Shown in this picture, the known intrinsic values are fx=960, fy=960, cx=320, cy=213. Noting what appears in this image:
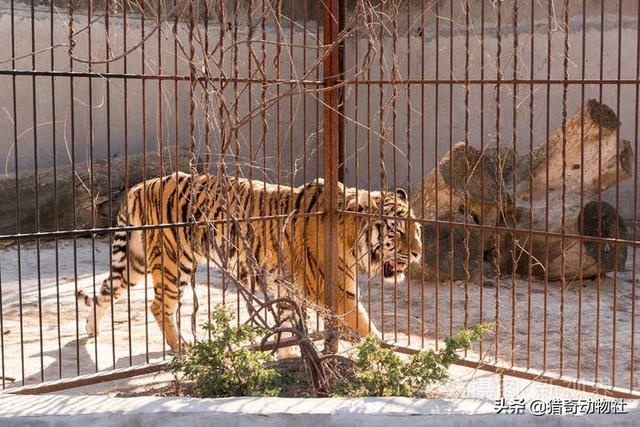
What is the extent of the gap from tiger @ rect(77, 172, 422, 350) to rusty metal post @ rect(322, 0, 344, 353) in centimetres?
5

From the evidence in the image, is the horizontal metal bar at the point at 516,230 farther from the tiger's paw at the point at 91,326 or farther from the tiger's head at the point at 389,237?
the tiger's paw at the point at 91,326

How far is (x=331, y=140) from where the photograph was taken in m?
5.57

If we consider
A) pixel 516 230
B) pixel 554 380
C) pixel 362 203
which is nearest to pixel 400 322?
pixel 362 203

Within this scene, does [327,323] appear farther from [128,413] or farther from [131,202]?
[131,202]

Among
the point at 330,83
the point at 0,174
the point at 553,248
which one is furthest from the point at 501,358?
the point at 0,174

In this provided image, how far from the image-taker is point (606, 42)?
10102 mm

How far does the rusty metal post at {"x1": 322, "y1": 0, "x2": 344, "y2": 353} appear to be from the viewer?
544 centimetres

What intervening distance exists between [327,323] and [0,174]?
6.72 metres

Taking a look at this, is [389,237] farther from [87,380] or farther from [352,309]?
[87,380]

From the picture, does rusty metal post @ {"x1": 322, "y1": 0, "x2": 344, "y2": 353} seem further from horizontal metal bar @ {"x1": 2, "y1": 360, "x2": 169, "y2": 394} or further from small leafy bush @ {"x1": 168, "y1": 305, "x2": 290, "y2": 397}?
small leafy bush @ {"x1": 168, "y1": 305, "x2": 290, "y2": 397}

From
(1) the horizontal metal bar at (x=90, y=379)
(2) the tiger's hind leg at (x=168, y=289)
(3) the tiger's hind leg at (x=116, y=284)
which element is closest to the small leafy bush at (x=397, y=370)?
(1) the horizontal metal bar at (x=90, y=379)

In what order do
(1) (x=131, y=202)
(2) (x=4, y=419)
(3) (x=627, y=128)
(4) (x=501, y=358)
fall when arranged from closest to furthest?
1. (2) (x=4, y=419)
2. (4) (x=501, y=358)
3. (1) (x=131, y=202)
4. (3) (x=627, y=128)

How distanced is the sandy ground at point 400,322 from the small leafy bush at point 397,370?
63cm

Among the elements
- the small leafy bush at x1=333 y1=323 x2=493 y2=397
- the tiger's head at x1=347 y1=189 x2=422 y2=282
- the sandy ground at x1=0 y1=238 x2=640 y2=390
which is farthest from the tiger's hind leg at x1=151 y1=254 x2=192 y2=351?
the small leafy bush at x1=333 y1=323 x2=493 y2=397
